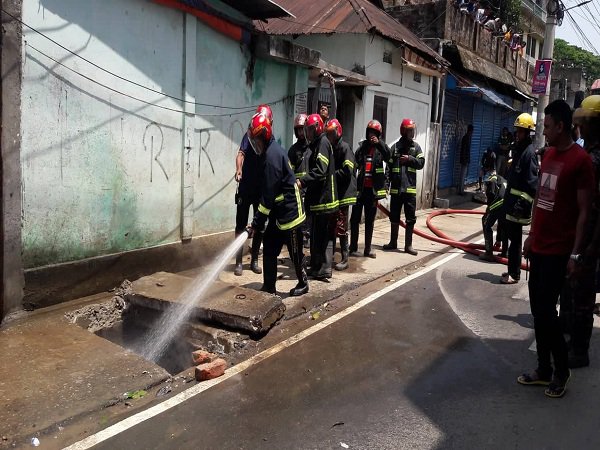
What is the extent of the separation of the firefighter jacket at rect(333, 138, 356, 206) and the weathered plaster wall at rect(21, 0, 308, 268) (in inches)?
61.4

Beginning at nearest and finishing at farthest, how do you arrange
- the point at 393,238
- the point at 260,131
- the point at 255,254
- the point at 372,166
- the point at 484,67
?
the point at 260,131 < the point at 255,254 < the point at 372,166 < the point at 393,238 < the point at 484,67

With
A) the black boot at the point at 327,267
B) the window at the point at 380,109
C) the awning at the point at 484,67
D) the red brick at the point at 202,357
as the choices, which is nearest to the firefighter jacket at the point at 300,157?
the black boot at the point at 327,267

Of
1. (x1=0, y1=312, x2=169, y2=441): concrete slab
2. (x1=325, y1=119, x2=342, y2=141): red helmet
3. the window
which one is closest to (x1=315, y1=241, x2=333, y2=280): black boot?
(x1=325, y1=119, x2=342, y2=141): red helmet

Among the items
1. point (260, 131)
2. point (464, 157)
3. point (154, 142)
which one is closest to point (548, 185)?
point (260, 131)

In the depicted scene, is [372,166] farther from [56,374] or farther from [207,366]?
[56,374]

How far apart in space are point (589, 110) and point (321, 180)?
306 centimetres

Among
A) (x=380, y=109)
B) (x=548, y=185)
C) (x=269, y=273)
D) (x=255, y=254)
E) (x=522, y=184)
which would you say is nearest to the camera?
(x=548, y=185)

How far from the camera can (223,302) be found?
5.20 metres

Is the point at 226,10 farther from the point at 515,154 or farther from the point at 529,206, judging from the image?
the point at 529,206

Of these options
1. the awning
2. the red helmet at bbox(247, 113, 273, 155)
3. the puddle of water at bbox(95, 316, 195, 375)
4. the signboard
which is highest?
the awning

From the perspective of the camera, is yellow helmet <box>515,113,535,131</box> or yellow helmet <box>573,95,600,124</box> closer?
yellow helmet <box>573,95,600,124</box>

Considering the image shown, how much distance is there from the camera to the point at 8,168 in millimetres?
4629

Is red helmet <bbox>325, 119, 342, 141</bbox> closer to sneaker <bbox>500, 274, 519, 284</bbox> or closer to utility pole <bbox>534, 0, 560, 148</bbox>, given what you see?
sneaker <bbox>500, 274, 519, 284</bbox>

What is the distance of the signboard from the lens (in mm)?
12922
